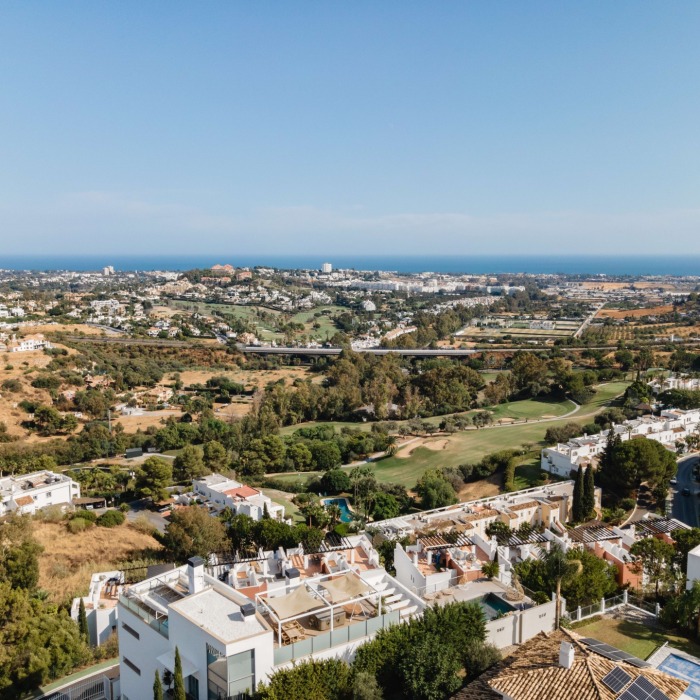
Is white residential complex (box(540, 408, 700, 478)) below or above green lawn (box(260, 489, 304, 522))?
above

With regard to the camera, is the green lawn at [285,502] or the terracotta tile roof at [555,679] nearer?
the terracotta tile roof at [555,679]

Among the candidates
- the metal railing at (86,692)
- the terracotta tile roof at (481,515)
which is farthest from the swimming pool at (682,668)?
the terracotta tile roof at (481,515)

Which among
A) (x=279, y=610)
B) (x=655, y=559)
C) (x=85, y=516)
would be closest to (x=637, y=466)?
(x=655, y=559)

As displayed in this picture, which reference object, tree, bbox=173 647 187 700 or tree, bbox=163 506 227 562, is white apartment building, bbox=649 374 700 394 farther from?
tree, bbox=173 647 187 700

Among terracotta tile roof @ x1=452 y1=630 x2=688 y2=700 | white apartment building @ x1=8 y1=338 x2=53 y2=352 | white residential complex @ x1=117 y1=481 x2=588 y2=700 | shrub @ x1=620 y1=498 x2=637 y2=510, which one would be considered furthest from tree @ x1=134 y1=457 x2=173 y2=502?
white apartment building @ x1=8 y1=338 x2=53 y2=352

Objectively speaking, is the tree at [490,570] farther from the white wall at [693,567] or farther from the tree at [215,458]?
the tree at [215,458]

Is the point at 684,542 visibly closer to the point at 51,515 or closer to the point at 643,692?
the point at 643,692

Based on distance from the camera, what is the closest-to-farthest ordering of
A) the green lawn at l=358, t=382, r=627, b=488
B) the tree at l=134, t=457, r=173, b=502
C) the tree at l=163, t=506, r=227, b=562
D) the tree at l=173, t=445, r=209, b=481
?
the tree at l=163, t=506, r=227, b=562
the tree at l=134, t=457, r=173, b=502
the tree at l=173, t=445, r=209, b=481
the green lawn at l=358, t=382, r=627, b=488
